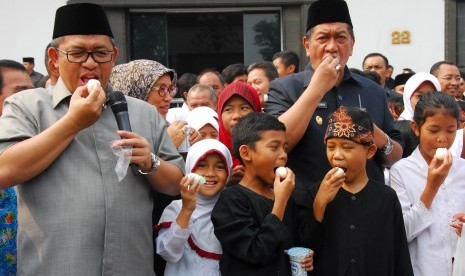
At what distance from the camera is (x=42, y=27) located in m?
10.0

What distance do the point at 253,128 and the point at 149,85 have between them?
38.9 inches

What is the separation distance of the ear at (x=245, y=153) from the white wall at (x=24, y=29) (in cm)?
763

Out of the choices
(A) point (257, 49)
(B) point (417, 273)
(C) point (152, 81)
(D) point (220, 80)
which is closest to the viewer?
(B) point (417, 273)

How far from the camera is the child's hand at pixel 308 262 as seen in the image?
111 inches

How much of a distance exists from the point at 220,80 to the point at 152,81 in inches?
121

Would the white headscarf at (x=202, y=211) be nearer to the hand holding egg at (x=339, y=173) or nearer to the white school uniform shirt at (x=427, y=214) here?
the hand holding egg at (x=339, y=173)

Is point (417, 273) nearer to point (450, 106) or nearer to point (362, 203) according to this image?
point (362, 203)

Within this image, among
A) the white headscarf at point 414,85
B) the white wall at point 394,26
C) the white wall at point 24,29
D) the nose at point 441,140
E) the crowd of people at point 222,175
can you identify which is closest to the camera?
the crowd of people at point 222,175

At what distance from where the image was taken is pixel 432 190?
3137 mm

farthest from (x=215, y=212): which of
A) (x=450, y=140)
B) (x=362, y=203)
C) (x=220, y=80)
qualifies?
(x=220, y=80)

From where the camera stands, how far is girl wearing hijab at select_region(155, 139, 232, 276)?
114 inches

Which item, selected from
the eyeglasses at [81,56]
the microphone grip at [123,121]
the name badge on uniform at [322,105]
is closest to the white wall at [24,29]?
the name badge on uniform at [322,105]

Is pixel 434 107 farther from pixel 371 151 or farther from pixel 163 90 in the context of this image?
pixel 163 90

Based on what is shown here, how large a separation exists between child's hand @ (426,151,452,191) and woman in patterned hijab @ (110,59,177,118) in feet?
5.42
